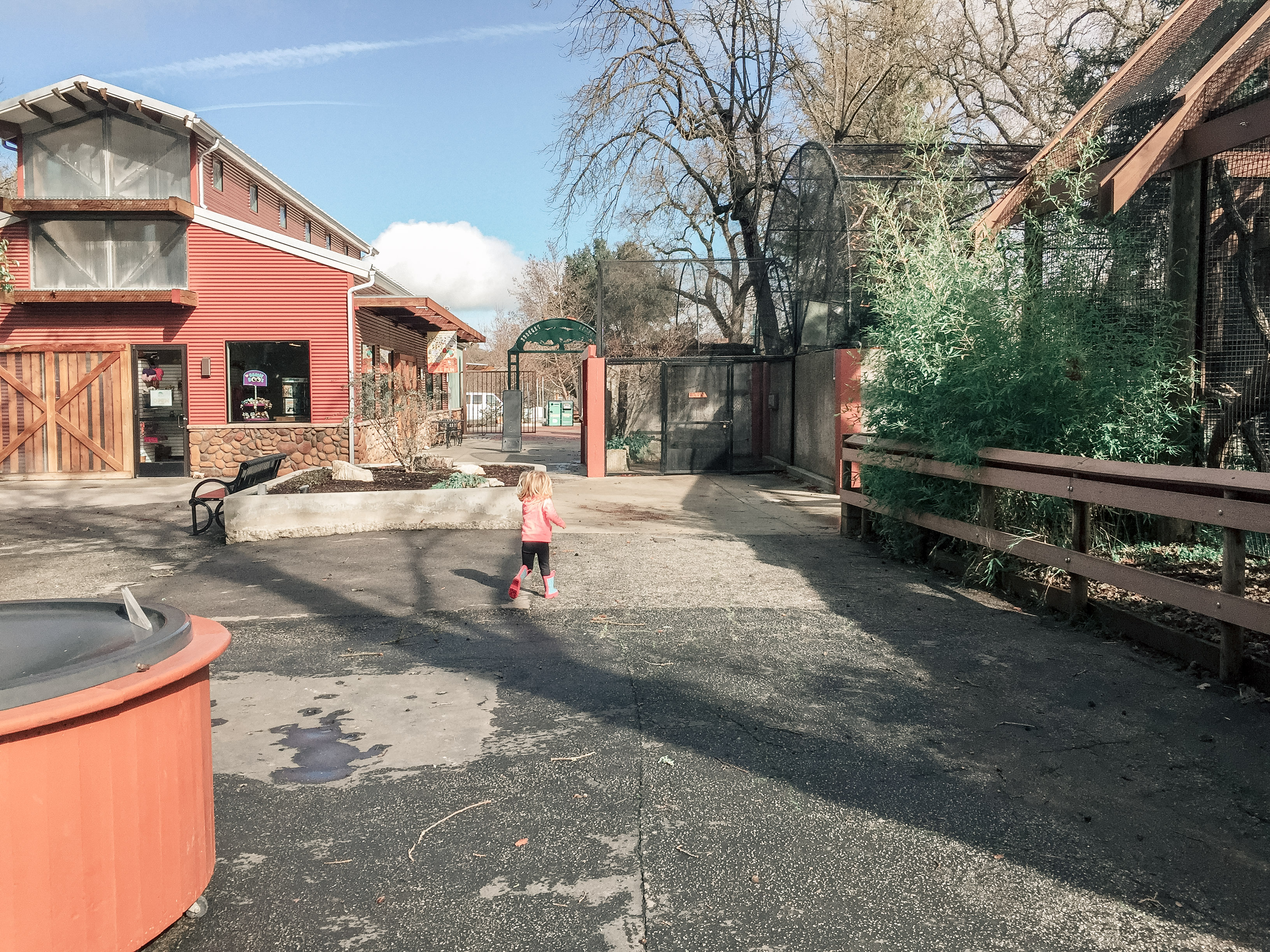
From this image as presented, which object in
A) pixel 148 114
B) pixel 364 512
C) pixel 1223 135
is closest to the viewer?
pixel 1223 135

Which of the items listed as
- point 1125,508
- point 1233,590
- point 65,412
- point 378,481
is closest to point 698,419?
point 378,481

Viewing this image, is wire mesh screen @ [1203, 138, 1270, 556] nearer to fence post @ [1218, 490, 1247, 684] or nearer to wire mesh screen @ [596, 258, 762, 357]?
fence post @ [1218, 490, 1247, 684]

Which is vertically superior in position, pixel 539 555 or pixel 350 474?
pixel 350 474

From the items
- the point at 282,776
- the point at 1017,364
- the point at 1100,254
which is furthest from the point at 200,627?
the point at 1100,254

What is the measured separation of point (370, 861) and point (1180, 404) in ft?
21.9

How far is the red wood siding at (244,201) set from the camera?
20.4 meters

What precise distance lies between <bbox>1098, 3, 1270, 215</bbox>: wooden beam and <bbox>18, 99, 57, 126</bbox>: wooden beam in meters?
18.6

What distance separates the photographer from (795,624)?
6.44m

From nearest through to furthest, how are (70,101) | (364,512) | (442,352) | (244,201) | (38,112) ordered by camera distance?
(364,512) < (38,112) < (70,101) < (244,201) < (442,352)

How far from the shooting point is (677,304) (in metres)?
19.0

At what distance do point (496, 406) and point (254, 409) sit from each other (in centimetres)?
2608

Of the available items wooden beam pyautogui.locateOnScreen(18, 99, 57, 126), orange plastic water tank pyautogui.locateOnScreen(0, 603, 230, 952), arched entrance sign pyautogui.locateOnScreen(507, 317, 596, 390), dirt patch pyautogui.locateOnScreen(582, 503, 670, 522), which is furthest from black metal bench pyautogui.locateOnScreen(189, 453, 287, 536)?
arched entrance sign pyautogui.locateOnScreen(507, 317, 596, 390)

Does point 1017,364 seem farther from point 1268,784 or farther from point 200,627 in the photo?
point 200,627

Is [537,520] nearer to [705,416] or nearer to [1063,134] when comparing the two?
[1063,134]
